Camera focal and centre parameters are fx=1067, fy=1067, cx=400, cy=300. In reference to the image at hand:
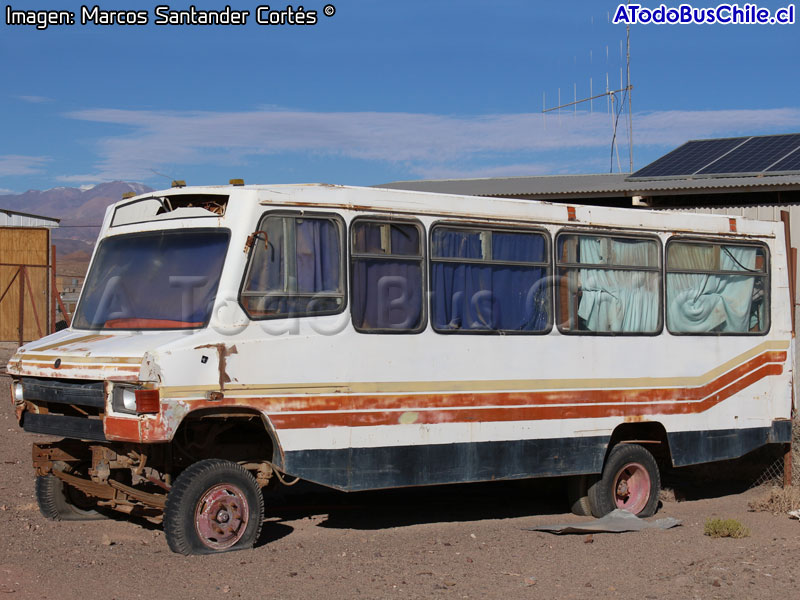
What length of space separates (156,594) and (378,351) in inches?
115

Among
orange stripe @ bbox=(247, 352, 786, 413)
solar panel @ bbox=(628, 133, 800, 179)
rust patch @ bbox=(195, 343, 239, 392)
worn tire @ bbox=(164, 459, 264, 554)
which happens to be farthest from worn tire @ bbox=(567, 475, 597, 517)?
solar panel @ bbox=(628, 133, 800, 179)

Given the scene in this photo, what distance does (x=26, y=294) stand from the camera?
92.9ft

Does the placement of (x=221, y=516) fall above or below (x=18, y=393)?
below

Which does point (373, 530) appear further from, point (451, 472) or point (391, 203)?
point (391, 203)

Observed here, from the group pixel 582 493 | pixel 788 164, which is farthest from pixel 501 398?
pixel 788 164

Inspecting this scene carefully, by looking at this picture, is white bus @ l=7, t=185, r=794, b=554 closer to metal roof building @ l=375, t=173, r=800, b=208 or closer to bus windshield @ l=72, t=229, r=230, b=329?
bus windshield @ l=72, t=229, r=230, b=329

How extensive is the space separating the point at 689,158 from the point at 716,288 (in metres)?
8.05

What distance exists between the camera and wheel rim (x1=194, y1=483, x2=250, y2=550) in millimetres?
8344

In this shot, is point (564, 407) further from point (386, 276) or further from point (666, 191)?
point (666, 191)

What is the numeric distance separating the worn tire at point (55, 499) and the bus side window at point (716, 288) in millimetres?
6262

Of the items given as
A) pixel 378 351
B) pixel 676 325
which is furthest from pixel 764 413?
pixel 378 351

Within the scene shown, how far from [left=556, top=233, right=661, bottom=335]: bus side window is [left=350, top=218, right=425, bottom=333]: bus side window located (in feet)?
5.80

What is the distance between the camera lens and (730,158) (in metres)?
18.6

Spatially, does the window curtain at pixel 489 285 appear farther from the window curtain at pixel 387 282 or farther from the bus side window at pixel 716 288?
the bus side window at pixel 716 288
